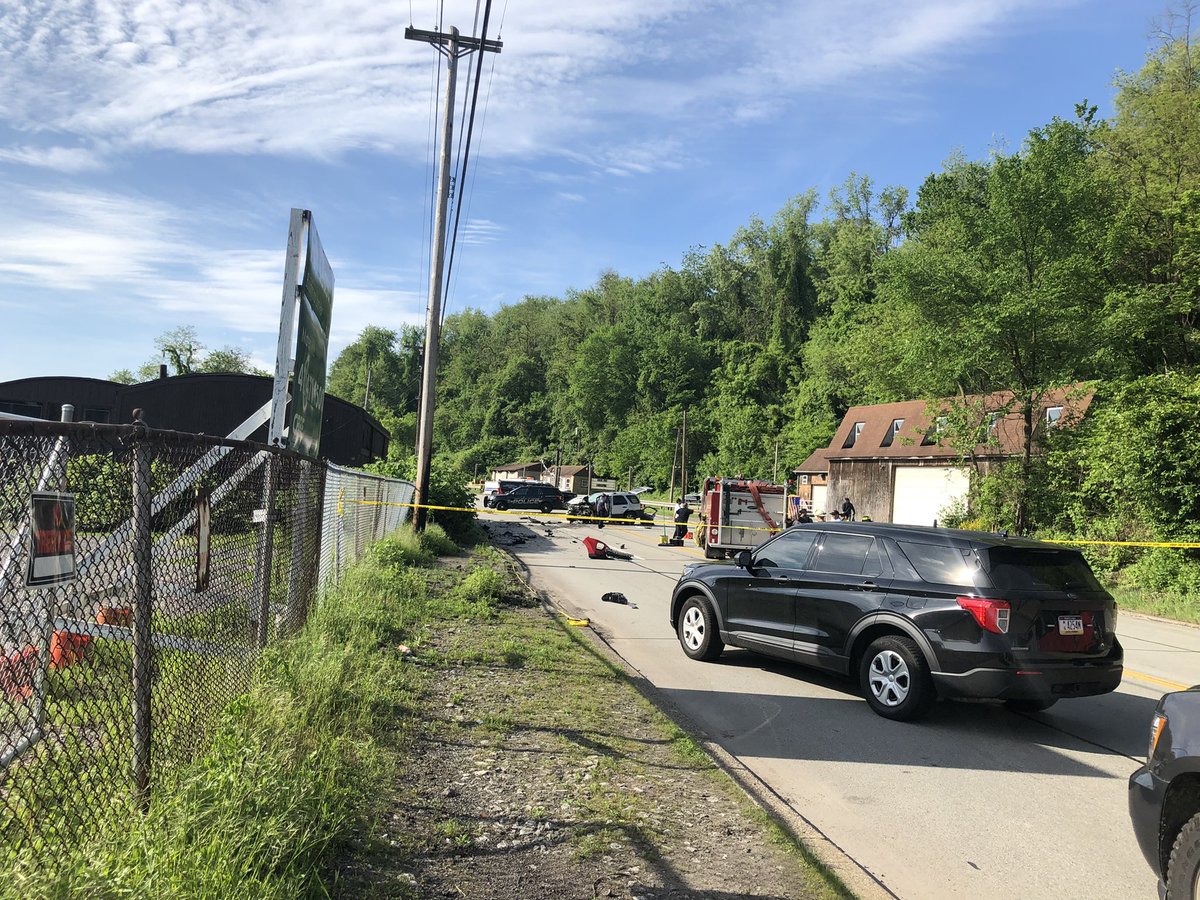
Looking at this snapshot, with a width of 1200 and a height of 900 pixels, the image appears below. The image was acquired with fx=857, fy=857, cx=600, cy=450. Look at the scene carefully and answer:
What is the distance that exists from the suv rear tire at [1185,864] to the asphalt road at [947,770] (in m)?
0.87

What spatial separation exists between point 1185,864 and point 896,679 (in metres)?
3.95

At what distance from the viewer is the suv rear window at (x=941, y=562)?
22.9 feet

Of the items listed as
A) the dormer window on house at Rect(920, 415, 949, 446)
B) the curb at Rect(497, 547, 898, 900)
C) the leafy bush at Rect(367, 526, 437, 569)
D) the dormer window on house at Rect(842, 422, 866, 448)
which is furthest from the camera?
the dormer window on house at Rect(842, 422, 866, 448)

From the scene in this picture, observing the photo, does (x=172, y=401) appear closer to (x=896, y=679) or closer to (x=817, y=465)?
(x=896, y=679)

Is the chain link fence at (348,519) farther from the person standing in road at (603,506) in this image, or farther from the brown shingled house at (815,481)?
the brown shingled house at (815,481)

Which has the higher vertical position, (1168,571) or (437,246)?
(437,246)

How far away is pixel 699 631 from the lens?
9625mm

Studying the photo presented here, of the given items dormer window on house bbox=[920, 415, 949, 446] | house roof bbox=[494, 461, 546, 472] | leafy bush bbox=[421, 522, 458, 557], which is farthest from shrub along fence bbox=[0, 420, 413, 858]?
house roof bbox=[494, 461, 546, 472]

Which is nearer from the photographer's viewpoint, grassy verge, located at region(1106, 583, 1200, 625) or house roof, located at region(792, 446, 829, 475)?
grassy verge, located at region(1106, 583, 1200, 625)

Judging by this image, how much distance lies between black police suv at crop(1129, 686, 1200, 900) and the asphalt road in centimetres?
76

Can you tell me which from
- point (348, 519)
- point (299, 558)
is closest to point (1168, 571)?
point (348, 519)

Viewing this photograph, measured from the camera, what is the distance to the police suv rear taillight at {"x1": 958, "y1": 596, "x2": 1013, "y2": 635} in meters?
6.63

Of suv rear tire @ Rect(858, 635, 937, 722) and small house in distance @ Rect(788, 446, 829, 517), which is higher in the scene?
small house in distance @ Rect(788, 446, 829, 517)

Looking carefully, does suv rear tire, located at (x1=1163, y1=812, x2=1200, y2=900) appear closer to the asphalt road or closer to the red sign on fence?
the asphalt road
